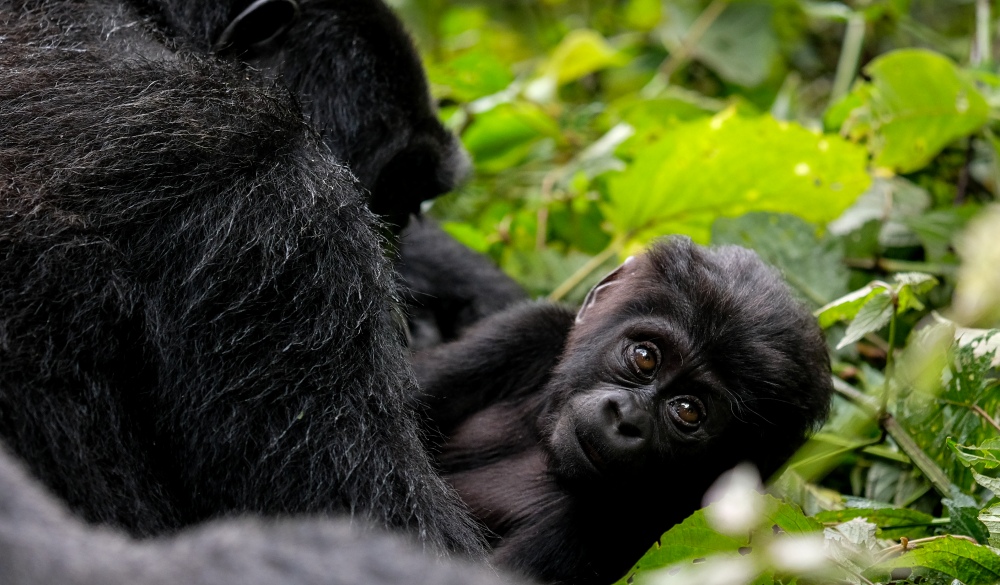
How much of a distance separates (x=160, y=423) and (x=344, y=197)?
0.60m

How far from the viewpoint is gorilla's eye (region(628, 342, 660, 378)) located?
103 inches

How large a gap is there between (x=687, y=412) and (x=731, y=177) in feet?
4.92

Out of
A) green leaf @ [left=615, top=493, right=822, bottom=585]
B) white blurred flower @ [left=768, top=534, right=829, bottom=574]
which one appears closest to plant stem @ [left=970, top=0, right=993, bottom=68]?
green leaf @ [left=615, top=493, right=822, bottom=585]

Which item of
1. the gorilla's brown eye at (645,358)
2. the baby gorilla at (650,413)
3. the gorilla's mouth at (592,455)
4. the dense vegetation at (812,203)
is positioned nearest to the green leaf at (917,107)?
the dense vegetation at (812,203)

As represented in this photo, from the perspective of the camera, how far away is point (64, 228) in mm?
1974

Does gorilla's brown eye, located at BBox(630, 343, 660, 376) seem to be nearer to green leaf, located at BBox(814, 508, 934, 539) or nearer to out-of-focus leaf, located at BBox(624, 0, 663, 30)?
green leaf, located at BBox(814, 508, 934, 539)

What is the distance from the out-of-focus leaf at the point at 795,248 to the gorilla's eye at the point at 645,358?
1031 millimetres

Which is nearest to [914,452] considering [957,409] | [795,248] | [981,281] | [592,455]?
[957,409]

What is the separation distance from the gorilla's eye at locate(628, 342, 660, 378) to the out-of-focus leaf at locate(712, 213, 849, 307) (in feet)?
3.38

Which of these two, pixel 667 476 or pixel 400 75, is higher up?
pixel 400 75

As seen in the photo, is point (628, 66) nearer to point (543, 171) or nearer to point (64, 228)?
point (543, 171)

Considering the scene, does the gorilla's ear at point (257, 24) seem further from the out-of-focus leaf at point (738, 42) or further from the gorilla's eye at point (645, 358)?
the out-of-focus leaf at point (738, 42)

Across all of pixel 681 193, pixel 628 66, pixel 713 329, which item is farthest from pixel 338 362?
pixel 628 66

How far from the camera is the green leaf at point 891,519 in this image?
2445mm
